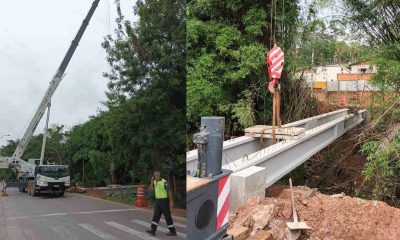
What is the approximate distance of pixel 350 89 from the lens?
15641 millimetres

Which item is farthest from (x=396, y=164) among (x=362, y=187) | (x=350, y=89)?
(x=350, y=89)

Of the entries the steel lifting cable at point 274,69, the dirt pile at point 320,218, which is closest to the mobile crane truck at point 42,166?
the dirt pile at point 320,218

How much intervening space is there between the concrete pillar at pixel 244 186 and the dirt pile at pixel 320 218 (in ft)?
0.29

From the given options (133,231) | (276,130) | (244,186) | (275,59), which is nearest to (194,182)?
(133,231)

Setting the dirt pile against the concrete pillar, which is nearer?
the dirt pile

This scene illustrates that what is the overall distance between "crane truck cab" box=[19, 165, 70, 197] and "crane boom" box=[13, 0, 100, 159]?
0.08 m

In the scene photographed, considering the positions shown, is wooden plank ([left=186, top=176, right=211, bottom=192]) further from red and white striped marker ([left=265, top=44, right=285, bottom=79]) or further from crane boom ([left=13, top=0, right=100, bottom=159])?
red and white striped marker ([left=265, top=44, right=285, bottom=79])

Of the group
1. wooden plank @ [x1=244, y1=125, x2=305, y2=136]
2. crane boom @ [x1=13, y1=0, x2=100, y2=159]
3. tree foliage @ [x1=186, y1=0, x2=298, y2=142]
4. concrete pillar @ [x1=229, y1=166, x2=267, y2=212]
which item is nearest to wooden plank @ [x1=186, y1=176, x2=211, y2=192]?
crane boom @ [x1=13, y1=0, x2=100, y2=159]

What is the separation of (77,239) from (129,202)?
19 cm

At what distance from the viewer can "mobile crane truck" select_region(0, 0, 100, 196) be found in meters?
1.31

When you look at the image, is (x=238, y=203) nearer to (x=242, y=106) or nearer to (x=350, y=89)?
(x=242, y=106)

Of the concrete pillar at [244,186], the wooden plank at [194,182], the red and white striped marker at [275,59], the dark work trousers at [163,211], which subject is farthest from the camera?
the red and white striped marker at [275,59]

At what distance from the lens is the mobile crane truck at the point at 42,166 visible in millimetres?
1308

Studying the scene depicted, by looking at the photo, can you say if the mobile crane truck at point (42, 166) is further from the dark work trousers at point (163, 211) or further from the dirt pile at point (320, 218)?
the dirt pile at point (320, 218)
